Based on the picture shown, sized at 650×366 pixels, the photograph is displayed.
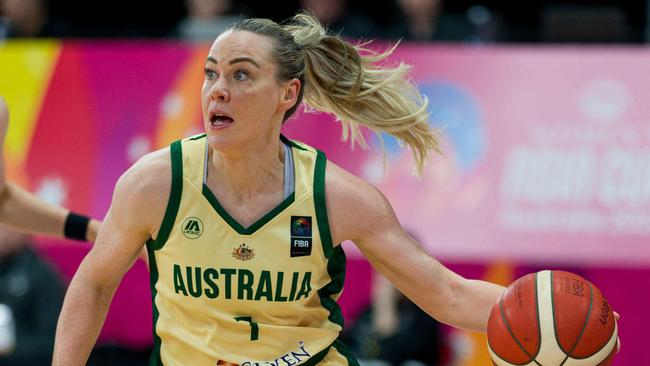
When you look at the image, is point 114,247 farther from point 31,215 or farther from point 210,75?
point 31,215

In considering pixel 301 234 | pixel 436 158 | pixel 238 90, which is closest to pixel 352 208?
pixel 301 234

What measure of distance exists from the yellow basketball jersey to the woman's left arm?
8cm

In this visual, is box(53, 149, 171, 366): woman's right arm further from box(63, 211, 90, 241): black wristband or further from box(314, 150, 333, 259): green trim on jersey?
box(63, 211, 90, 241): black wristband

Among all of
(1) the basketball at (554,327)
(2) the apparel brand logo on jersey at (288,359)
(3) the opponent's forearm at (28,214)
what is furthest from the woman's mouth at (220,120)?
(3) the opponent's forearm at (28,214)

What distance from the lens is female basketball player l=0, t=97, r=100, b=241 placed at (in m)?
5.36

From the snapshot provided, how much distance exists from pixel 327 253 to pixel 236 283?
0.37 meters

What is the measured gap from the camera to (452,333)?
27.0ft

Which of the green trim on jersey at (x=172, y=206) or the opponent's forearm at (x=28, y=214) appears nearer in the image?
the green trim on jersey at (x=172, y=206)

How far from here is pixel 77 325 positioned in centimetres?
437

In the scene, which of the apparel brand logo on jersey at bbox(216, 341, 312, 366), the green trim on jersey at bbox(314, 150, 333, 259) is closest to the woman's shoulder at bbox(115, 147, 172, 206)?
the green trim on jersey at bbox(314, 150, 333, 259)

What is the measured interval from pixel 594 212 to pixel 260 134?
4.69 meters

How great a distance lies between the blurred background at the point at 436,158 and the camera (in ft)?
26.8

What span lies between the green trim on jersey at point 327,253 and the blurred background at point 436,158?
11.1ft

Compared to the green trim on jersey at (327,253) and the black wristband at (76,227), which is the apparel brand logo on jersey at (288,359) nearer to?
the green trim on jersey at (327,253)
